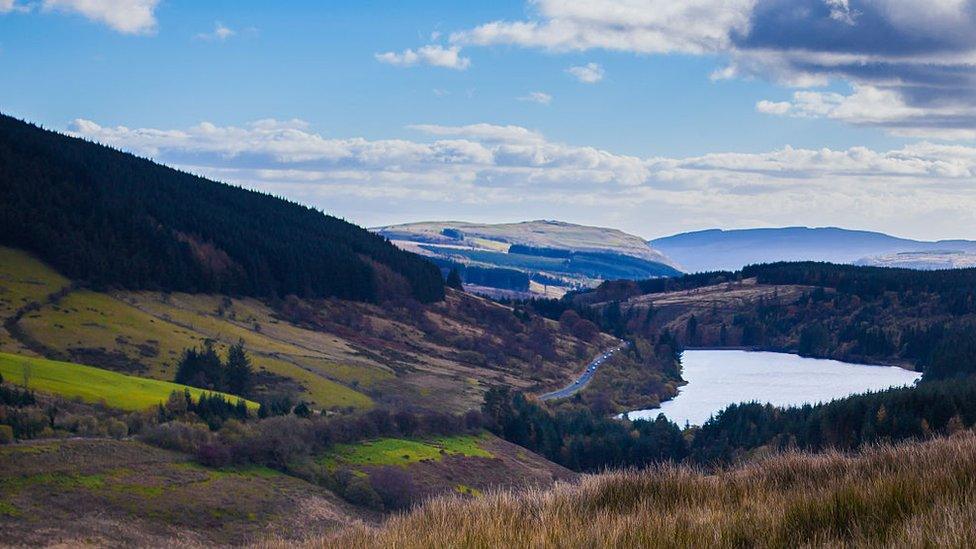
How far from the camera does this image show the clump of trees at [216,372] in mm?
94312

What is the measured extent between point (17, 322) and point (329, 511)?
53.1 m

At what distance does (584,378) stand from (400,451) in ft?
251

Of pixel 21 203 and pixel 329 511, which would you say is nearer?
pixel 329 511

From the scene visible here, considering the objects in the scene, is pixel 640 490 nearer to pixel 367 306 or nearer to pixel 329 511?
pixel 329 511

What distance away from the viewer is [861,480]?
10789 millimetres

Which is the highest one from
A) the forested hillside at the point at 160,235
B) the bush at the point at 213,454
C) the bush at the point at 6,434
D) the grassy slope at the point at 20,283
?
the forested hillside at the point at 160,235

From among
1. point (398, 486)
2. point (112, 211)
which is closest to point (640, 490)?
point (398, 486)

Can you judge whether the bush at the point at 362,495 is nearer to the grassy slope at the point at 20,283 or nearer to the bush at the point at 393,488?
the bush at the point at 393,488

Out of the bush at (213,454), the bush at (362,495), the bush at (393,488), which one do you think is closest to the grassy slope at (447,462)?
the bush at (393,488)

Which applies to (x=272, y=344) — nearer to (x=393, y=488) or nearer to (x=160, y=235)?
(x=160, y=235)

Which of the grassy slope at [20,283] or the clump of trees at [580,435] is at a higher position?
the grassy slope at [20,283]

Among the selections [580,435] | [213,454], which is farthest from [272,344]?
[213,454]

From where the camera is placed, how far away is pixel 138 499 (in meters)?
51.3

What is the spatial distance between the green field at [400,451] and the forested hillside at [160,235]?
6029cm
